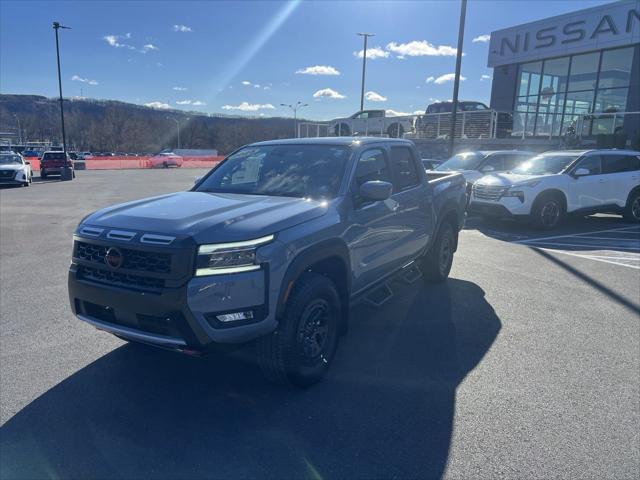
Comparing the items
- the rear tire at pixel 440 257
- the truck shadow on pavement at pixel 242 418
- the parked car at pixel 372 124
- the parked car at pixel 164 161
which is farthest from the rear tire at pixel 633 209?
the parked car at pixel 164 161

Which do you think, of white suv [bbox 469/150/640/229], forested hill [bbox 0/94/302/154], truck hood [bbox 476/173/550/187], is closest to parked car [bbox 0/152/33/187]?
white suv [bbox 469/150/640/229]

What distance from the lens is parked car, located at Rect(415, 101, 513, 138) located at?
20.2m

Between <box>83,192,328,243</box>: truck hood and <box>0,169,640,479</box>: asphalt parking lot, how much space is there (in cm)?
128

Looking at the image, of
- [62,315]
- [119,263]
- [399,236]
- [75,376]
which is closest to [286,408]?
[119,263]

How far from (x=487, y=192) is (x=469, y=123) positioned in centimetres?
1143

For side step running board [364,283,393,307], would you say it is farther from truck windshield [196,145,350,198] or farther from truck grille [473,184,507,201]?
truck grille [473,184,507,201]

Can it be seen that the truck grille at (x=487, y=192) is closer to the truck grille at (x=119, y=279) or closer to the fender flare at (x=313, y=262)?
the fender flare at (x=313, y=262)

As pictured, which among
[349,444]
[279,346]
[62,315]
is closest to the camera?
[349,444]

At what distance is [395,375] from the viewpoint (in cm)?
379

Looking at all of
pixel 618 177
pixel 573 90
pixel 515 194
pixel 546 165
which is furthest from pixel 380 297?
pixel 573 90

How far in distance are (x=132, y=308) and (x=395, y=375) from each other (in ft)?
6.85

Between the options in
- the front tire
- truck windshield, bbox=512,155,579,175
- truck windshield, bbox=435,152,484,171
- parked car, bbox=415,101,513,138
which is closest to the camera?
the front tire

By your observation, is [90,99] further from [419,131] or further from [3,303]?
[3,303]

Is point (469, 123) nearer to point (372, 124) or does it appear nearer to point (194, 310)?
point (372, 124)
